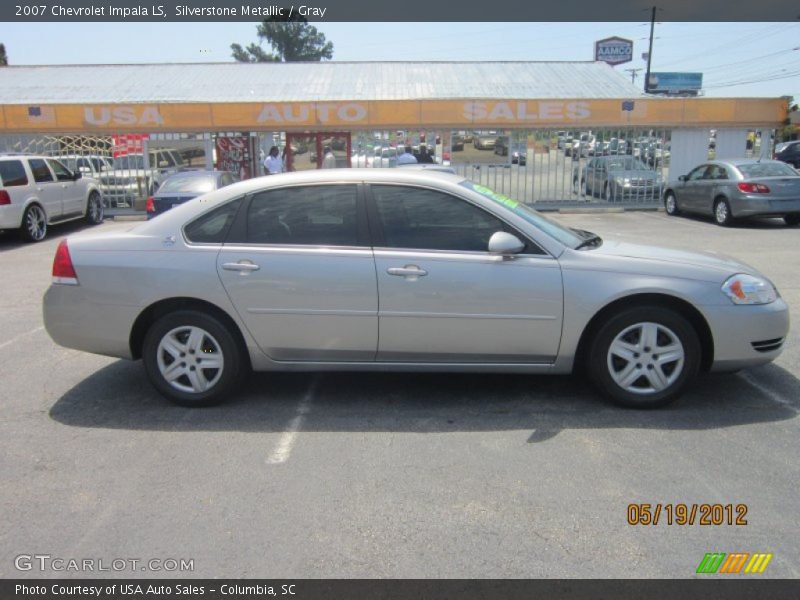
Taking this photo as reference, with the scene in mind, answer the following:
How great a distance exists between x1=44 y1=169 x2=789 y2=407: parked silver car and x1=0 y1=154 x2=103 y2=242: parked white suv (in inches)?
367

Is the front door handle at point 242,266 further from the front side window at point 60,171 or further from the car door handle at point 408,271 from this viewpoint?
the front side window at point 60,171

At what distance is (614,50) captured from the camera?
48531 mm

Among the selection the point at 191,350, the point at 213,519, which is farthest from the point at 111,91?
the point at 213,519

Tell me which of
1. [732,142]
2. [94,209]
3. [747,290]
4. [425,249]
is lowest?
[94,209]

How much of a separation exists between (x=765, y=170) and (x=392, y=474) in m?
13.7

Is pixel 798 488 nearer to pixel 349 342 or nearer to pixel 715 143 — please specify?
pixel 349 342

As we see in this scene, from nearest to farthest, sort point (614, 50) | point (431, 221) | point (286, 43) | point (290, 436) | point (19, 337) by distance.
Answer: point (290, 436) → point (431, 221) → point (19, 337) → point (614, 50) → point (286, 43)

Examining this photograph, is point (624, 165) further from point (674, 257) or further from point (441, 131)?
point (674, 257)

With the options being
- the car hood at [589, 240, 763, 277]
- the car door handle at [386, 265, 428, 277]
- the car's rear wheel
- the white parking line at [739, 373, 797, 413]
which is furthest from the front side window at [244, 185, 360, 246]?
the car's rear wheel

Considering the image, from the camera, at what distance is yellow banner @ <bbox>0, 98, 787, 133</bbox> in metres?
19.6

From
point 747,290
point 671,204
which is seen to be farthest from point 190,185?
point 671,204

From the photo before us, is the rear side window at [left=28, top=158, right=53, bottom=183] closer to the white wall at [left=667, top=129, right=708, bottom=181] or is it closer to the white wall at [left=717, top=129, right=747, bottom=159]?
the white wall at [left=667, top=129, right=708, bottom=181]

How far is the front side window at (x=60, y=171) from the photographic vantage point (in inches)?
564

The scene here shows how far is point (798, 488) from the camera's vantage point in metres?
3.55
